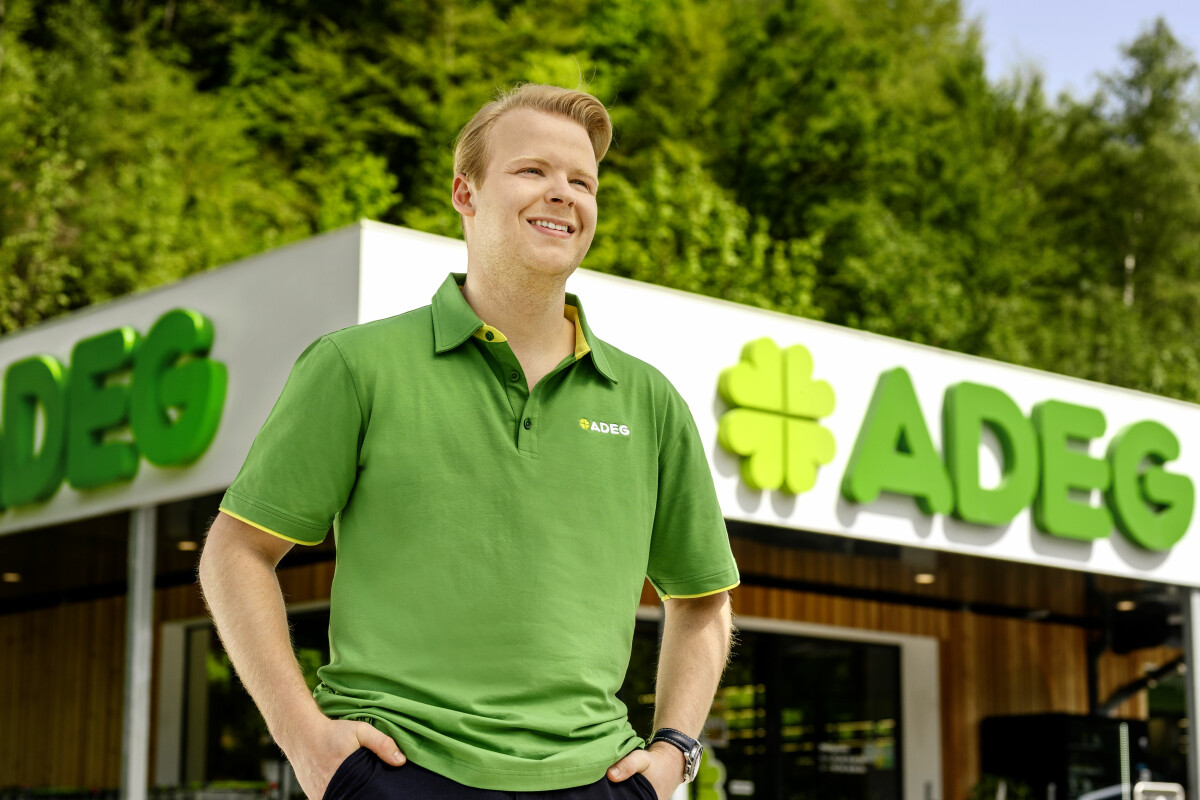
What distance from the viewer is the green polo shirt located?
1692 millimetres

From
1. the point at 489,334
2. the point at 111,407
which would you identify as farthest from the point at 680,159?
the point at 489,334

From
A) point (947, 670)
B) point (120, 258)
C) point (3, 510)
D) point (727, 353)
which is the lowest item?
point (947, 670)

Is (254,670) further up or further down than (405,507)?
further down

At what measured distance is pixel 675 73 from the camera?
27.9 meters

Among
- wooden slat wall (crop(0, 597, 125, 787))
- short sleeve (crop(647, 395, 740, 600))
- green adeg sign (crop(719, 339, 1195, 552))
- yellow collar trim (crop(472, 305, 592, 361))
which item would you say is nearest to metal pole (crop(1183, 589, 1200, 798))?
green adeg sign (crop(719, 339, 1195, 552))

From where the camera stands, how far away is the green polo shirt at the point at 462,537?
1.69m

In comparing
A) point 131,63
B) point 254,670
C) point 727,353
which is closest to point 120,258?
point 131,63

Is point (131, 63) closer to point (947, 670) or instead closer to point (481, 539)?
point (947, 670)

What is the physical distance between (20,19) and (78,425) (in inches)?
716

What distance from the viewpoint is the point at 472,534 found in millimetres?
1728

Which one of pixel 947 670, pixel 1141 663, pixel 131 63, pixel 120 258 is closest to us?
pixel 947 670

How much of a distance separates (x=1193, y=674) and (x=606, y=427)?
9.20 meters

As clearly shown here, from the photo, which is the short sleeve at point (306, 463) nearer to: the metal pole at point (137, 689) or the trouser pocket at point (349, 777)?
the trouser pocket at point (349, 777)

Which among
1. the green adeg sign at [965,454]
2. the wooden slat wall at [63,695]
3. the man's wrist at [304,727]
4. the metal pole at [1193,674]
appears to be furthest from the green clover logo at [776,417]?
the wooden slat wall at [63,695]
